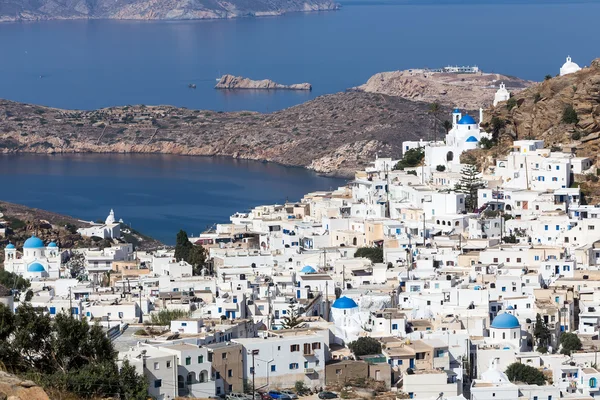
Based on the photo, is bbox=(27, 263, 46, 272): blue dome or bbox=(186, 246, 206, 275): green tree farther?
bbox=(27, 263, 46, 272): blue dome

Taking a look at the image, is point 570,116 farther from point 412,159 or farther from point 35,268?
point 35,268

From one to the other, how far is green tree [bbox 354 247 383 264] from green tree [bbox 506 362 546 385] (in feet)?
41.6

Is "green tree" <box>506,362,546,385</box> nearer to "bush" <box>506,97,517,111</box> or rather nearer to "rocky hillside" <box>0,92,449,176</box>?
"bush" <box>506,97,517,111</box>

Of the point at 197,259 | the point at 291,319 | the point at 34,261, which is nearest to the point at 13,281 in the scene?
the point at 34,261

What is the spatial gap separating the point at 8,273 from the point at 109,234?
1566cm

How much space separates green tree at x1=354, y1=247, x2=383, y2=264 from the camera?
151ft

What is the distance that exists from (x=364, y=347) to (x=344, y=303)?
4.40m

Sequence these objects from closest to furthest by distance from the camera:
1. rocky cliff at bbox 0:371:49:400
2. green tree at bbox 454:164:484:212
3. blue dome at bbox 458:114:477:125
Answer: rocky cliff at bbox 0:371:49:400 → green tree at bbox 454:164:484:212 → blue dome at bbox 458:114:477:125

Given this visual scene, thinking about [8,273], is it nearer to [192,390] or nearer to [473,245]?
[473,245]

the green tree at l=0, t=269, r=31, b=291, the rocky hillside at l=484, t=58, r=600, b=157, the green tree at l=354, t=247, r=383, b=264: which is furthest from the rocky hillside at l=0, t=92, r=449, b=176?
the green tree at l=0, t=269, r=31, b=291

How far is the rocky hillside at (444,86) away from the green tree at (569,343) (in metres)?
92.7

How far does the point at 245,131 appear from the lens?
124 m

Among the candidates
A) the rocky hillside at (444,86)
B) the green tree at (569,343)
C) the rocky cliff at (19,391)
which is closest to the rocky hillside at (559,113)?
the green tree at (569,343)

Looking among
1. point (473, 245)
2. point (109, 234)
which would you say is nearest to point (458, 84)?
point (109, 234)
